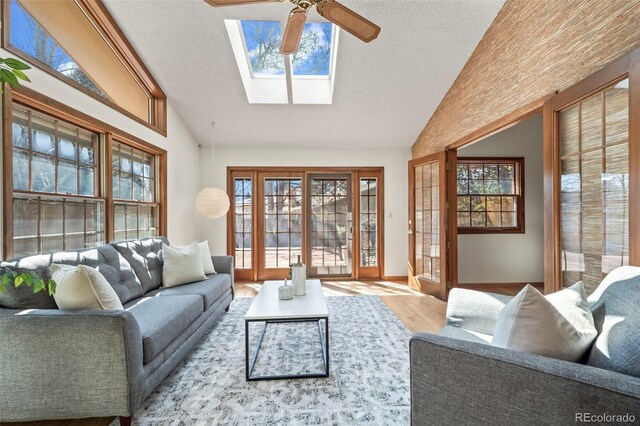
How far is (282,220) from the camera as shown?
479cm

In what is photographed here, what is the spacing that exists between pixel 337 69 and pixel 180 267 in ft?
9.36

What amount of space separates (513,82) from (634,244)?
1.66m

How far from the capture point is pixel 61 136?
89.8 inches

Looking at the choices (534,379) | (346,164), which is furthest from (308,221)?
(534,379)

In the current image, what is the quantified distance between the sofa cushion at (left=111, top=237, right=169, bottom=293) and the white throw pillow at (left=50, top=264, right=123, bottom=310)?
2.90 ft

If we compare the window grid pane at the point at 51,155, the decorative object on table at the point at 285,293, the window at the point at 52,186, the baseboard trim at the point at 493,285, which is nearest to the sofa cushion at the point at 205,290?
the decorative object on table at the point at 285,293

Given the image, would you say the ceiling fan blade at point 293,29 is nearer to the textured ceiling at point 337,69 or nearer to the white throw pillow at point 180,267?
the textured ceiling at point 337,69

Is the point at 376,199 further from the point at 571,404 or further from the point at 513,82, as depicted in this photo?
the point at 571,404

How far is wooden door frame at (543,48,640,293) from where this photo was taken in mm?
1507

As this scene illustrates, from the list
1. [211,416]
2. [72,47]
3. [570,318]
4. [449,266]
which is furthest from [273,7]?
[449,266]

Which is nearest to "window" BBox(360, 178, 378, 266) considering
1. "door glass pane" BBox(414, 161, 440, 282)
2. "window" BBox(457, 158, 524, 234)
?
"door glass pane" BBox(414, 161, 440, 282)

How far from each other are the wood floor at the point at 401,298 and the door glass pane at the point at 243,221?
1.52 feet

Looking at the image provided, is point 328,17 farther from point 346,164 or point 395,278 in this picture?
point 395,278

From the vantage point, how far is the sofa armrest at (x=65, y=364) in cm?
141
